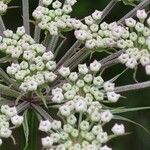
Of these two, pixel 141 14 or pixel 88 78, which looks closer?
pixel 88 78

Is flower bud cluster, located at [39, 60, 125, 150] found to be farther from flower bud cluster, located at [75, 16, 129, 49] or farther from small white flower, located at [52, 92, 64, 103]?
flower bud cluster, located at [75, 16, 129, 49]

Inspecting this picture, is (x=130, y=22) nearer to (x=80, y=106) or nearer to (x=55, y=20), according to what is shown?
(x=55, y=20)

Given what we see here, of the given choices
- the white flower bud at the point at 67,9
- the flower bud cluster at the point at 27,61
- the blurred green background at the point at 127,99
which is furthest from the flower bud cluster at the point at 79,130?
the blurred green background at the point at 127,99

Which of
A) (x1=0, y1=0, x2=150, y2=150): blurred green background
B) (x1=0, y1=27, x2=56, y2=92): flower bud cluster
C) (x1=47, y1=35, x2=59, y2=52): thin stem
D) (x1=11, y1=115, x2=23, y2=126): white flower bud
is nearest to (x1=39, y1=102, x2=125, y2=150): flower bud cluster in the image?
(x1=11, y1=115, x2=23, y2=126): white flower bud

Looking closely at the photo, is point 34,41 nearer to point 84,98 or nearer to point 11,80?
point 11,80

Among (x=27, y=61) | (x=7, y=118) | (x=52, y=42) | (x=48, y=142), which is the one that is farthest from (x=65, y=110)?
(x=52, y=42)

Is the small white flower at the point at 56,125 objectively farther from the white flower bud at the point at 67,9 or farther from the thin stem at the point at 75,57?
the white flower bud at the point at 67,9
